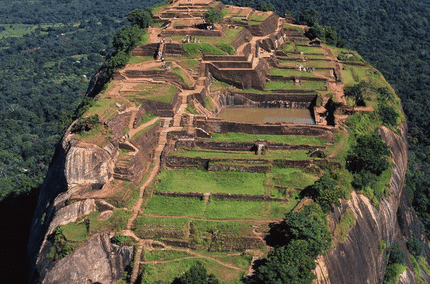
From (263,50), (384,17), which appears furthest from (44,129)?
(384,17)

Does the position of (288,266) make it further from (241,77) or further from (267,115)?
(241,77)

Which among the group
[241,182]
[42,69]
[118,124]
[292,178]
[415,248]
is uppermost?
[118,124]

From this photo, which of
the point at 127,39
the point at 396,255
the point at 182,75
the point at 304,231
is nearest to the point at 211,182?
the point at 304,231

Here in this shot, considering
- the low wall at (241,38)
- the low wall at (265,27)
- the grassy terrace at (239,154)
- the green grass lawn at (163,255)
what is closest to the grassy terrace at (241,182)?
the grassy terrace at (239,154)

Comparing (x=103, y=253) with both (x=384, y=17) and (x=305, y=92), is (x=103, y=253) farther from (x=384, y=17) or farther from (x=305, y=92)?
(x=384, y=17)

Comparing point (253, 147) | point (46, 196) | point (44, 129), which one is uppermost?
point (253, 147)

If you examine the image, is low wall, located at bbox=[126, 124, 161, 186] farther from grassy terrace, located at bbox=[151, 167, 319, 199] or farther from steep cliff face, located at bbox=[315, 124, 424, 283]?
steep cliff face, located at bbox=[315, 124, 424, 283]

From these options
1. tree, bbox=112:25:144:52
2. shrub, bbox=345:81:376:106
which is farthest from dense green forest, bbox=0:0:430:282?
shrub, bbox=345:81:376:106
